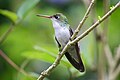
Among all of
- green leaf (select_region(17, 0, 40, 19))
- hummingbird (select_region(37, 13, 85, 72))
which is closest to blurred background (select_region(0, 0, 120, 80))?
green leaf (select_region(17, 0, 40, 19))

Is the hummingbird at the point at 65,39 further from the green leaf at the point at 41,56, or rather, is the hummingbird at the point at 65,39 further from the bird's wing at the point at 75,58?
the green leaf at the point at 41,56

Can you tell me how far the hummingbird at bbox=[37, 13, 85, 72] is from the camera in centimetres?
248

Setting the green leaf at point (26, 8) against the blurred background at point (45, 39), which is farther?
the blurred background at point (45, 39)

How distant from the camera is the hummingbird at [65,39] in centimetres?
248

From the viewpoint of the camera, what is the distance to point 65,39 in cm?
262

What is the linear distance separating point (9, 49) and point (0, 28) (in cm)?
37

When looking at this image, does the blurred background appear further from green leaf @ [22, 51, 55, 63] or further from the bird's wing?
the bird's wing

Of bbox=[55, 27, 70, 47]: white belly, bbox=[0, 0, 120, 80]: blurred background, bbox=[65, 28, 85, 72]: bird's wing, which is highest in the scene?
bbox=[55, 27, 70, 47]: white belly

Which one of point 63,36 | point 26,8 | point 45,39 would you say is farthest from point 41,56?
point 45,39

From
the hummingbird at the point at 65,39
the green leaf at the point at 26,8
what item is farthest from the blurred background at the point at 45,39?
the hummingbird at the point at 65,39

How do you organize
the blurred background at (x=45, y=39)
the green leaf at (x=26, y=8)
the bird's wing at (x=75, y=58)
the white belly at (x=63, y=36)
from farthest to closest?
the blurred background at (x=45, y=39) → the green leaf at (x=26, y=8) → the white belly at (x=63, y=36) → the bird's wing at (x=75, y=58)

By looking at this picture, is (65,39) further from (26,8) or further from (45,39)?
(45,39)

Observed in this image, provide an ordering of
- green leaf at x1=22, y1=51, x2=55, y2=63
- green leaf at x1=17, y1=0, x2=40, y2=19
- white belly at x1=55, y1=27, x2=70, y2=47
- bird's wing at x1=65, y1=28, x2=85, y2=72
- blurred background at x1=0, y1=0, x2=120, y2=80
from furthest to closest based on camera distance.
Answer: blurred background at x1=0, y1=0, x2=120, y2=80, green leaf at x1=17, y1=0, x2=40, y2=19, green leaf at x1=22, y1=51, x2=55, y2=63, white belly at x1=55, y1=27, x2=70, y2=47, bird's wing at x1=65, y1=28, x2=85, y2=72

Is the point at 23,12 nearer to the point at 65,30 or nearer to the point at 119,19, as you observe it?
the point at 65,30
